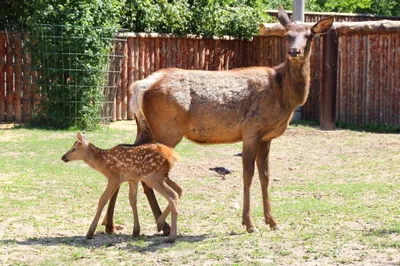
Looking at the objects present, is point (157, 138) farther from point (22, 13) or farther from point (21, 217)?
point (22, 13)

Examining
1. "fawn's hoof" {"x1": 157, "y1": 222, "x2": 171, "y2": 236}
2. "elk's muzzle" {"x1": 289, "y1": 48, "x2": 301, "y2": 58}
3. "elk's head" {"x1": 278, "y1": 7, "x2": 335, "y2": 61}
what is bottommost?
"fawn's hoof" {"x1": 157, "y1": 222, "x2": 171, "y2": 236}

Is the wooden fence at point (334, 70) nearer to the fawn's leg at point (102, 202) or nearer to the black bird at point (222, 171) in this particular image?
the black bird at point (222, 171)

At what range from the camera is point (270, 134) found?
400 inches

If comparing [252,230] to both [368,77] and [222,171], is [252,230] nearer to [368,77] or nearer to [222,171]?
[222,171]

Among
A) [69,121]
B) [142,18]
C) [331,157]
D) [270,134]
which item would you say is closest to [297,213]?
[270,134]

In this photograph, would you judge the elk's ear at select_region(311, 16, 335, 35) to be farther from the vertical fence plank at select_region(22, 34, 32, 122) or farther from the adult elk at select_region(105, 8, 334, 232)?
the vertical fence plank at select_region(22, 34, 32, 122)

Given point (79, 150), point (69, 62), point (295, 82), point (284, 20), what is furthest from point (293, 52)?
point (69, 62)

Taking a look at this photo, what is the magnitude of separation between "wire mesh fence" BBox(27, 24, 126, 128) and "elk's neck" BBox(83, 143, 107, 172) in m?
10.7

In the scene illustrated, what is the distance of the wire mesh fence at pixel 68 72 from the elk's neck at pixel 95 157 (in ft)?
35.1

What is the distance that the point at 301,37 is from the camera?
10055 mm

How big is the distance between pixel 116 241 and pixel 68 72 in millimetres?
11717

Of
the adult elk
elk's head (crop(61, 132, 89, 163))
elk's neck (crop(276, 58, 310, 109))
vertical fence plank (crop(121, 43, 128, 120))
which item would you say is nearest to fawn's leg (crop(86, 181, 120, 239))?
the adult elk

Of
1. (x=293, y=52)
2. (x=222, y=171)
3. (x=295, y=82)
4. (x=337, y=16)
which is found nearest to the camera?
(x=293, y=52)

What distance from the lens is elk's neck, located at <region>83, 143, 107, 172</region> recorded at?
9.71m
